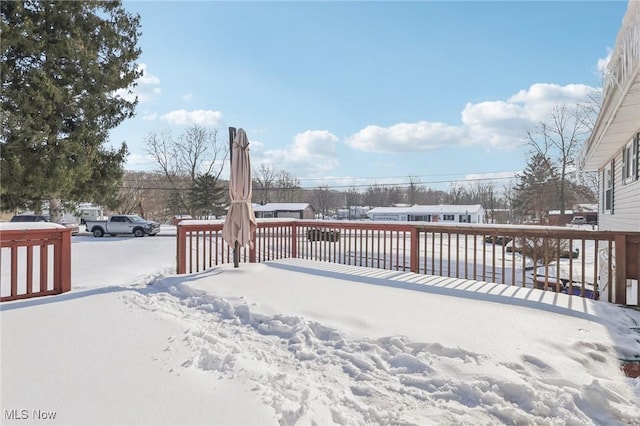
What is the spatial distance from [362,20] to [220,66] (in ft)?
12.8

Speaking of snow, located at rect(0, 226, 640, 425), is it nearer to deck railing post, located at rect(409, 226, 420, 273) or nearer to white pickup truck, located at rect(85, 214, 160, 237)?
deck railing post, located at rect(409, 226, 420, 273)

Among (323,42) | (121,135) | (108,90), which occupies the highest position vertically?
(323,42)

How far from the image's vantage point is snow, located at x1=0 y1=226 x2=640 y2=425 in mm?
1877

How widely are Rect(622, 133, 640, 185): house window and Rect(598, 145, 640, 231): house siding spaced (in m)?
0.11

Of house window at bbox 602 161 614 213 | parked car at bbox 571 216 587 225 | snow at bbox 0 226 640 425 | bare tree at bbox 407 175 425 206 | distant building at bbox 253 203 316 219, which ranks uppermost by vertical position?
bare tree at bbox 407 175 425 206

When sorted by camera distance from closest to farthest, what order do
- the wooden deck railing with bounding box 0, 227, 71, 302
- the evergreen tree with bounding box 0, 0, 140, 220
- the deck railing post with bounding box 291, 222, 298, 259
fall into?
the wooden deck railing with bounding box 0, 227, 71, 302 → the deck railing post with bounding box 291, 222, 298, 259 → the evergreen tree with bounding box 0, 0, 140, 220

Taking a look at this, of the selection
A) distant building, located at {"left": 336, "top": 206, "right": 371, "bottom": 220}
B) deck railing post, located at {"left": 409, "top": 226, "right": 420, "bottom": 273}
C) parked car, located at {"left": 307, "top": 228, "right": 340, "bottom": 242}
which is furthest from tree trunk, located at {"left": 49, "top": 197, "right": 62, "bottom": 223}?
distant building, located at {"left": 336, "top": 206, "right": 371, "bottom": 220}

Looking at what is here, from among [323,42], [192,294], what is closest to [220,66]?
[323,42]

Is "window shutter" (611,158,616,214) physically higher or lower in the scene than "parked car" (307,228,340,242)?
higher

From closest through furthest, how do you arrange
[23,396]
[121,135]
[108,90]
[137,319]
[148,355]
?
1. [23,396]
2. [148,355]
3. [137,319]
4. [108,90]
5. [121,135]

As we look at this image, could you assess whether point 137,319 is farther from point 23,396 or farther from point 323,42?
point 323,42

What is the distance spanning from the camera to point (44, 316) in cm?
332

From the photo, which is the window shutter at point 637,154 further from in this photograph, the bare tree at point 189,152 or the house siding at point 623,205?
the bare tree at point 189,152

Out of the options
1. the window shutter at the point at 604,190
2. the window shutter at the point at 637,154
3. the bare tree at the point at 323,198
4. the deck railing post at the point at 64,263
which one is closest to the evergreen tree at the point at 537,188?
the window shutter at the point at 604,190
